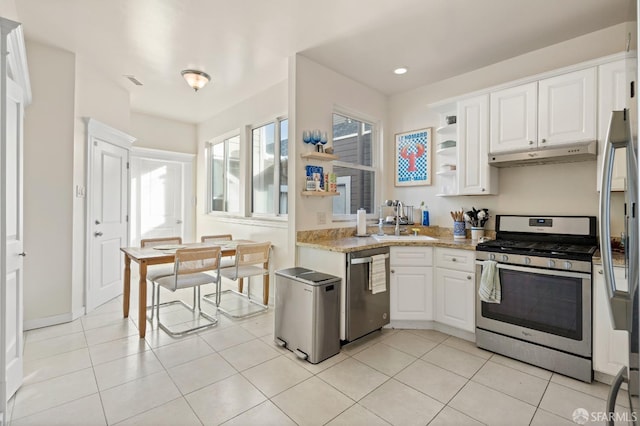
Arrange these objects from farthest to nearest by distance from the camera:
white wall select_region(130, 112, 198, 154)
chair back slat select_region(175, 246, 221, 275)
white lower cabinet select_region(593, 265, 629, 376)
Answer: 1. white wall select_region(130, 112, 198, 154)
2. chair back slat select_region(175, 246, 221, 275)
3. white lower cabinet select_region(593, 265, 629, 376)

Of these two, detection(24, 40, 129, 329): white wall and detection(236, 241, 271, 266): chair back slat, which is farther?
detection(236, 241, 271, 266): chair back slat

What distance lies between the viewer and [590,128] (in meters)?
2.45

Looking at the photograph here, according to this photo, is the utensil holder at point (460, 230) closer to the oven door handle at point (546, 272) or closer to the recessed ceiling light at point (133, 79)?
the oven door handle at point (546, 272)

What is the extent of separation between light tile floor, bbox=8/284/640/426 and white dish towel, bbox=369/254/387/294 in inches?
19.2

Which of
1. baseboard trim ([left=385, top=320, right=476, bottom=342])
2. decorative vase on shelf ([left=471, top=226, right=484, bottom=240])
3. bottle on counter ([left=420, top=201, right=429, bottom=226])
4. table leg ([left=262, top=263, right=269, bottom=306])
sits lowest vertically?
baseboard trim ([left=385, top=320, right=476, bottom=342])

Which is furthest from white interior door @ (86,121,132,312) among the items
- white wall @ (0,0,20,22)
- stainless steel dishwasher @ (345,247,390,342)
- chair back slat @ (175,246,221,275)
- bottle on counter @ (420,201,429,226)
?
bottle on counter @ (420,201,429,226)

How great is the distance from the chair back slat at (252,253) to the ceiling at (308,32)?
2023 mm

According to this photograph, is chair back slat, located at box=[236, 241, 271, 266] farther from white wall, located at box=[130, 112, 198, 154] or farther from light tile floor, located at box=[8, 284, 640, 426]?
white wall, located at box=[130, 112, 198, 154]

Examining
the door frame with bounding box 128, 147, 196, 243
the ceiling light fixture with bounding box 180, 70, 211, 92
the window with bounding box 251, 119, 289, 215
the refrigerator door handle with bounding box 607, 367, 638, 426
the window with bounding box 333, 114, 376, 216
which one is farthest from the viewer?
the door frame with bounding box 128, 147, 196, 243

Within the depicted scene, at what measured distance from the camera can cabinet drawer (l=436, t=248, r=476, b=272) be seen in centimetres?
275

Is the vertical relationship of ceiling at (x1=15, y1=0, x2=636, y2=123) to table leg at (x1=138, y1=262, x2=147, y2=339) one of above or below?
above

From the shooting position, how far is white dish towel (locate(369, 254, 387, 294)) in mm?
2809

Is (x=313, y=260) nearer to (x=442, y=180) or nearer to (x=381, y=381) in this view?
(x=381, y=381)

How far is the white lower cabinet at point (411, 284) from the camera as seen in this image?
3.02m
